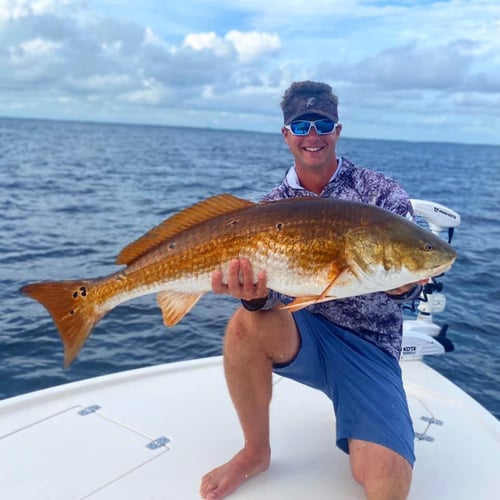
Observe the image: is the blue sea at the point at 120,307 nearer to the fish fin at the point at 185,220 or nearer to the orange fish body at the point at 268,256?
the fish fin at the point at 185,220

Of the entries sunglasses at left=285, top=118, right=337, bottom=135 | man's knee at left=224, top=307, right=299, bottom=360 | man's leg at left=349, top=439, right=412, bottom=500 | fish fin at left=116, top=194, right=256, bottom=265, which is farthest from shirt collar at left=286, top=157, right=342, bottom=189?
man's leg at left=349, top=439, right=412, bottom=500

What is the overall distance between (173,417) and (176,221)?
1.53m

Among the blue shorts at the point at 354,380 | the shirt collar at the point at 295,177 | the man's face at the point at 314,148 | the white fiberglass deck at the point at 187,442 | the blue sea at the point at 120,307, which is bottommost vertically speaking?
the blue sea at the point at 120,307

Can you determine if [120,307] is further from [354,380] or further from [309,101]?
[354,380]

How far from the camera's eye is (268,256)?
3180 millimetres

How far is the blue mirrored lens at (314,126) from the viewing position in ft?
13.2

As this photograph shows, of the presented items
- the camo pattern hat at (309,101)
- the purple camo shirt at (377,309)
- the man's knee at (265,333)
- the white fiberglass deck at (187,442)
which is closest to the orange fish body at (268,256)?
the man's knee at (265,333)

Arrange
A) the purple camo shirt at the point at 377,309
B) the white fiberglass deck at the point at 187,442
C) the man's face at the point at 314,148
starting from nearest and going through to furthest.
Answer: the white fiberglass deck at the point at 187,442, the purple camo shirt at the point at 377,309, the man's face at the point at 314,148

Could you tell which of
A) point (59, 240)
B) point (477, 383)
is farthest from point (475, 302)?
point (59, 240)

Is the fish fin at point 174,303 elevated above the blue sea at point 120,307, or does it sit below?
above

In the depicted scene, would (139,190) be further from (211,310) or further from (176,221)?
(176,221)

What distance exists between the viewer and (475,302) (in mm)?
10742

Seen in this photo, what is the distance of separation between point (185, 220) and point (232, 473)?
1475 mm

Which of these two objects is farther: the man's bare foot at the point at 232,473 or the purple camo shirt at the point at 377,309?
the purple camo shirt at the point at 377,309
